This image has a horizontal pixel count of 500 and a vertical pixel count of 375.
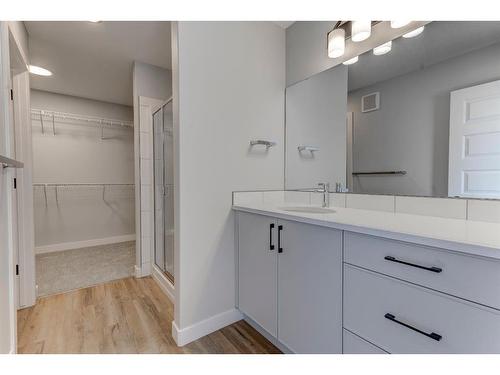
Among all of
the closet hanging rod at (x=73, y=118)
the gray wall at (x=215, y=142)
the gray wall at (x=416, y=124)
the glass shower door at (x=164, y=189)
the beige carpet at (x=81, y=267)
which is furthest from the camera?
the closet hanging rod at (x=73, y=118)

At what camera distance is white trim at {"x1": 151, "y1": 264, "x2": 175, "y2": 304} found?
206 centimetres

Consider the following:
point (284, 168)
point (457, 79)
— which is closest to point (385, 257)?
point (457, 79)

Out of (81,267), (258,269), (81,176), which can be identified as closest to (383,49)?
(258,269)

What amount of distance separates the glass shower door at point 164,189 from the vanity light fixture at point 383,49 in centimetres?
167

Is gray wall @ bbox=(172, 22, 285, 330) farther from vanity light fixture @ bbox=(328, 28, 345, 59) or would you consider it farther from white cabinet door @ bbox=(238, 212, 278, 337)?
vanity light fixture @ bbox=(328, 28, 345, 59)

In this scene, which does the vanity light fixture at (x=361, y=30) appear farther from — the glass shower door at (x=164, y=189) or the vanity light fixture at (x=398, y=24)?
the glass shower door at (x=164, y=189)

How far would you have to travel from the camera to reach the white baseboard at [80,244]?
10.9 ft

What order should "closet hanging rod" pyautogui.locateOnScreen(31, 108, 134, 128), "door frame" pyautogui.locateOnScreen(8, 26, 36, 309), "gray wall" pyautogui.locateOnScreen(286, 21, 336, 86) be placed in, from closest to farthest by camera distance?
"gray wall" pyautogui.locateOnScreen(286, 21, 336, 86), "door frame" pyautogui.locateOnScreen(8, 26, 36, 309), "closet hanging rod" pyautogui.locateOnScreen(31, 108, 134, 128)

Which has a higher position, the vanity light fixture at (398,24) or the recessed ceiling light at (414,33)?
the vanity light fixture at (398,24)

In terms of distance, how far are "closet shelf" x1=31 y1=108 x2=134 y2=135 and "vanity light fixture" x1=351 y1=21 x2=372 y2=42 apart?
362 cm

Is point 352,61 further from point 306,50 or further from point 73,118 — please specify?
point 73,118

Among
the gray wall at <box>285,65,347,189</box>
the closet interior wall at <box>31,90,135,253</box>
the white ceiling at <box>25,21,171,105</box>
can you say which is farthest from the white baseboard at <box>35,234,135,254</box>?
the gray wall at <box>285,65,347,189</box>

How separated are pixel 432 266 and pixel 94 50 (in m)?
3.02

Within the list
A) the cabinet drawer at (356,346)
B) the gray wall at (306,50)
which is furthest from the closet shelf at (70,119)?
the cabinet drawer at (356,346)
